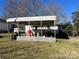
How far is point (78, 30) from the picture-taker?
1157 inches

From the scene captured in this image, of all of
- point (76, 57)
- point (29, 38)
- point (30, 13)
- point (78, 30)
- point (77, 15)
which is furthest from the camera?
point (30, 13)

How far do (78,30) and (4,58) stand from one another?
73.4 ft

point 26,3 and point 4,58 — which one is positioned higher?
point 26,3

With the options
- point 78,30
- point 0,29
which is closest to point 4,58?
point 78,30

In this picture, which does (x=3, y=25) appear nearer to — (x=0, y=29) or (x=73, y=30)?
(x=0, y=29)

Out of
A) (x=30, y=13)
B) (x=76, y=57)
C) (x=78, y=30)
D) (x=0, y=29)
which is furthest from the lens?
(x=0, y=29)

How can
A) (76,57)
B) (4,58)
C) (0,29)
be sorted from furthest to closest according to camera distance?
(0,29), (76,57), (4,58)

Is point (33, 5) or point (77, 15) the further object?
point (33, 5)

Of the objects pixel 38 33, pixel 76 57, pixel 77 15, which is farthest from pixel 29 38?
pixel 77 15

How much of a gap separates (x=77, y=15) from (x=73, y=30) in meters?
3.75

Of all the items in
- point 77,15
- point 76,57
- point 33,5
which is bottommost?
point 76,57

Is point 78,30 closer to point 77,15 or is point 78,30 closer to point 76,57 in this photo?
point 77,15

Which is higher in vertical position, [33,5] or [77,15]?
[33,5]

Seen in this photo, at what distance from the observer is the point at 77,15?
3259cm
